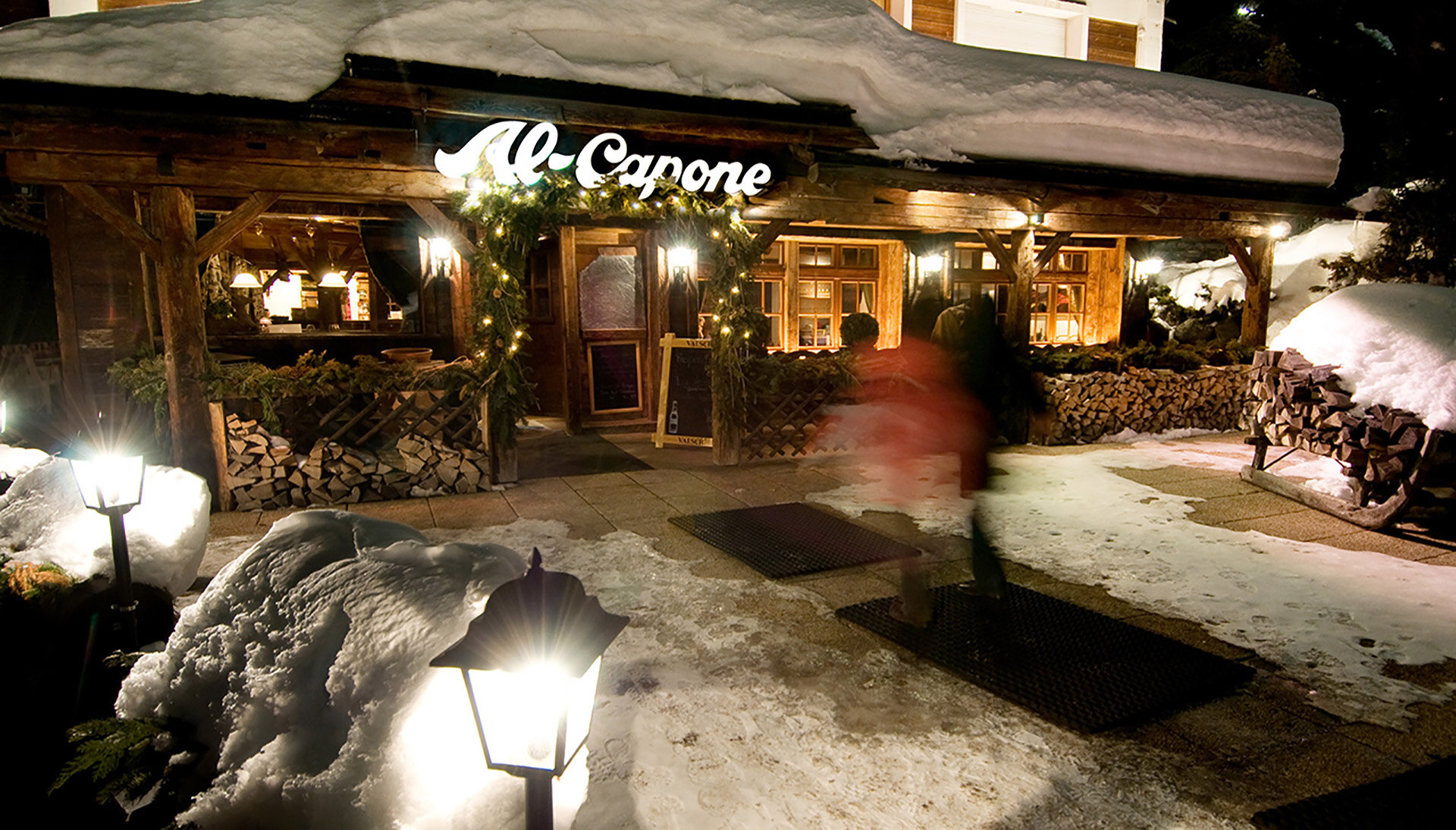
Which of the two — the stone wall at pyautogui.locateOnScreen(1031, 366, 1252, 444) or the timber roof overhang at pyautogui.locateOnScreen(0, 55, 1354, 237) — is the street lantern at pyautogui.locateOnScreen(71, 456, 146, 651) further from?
the stone wall at pyautogui.locateOnScreen(1031, 366, 1252, 444)

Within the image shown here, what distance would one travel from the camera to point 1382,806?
9.61ft

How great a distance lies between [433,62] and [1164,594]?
741cm

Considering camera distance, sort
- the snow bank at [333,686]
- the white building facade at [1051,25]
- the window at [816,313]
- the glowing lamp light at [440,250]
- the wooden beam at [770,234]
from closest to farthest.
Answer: the snow bank at [333,686]
the wooden beam at [770,234]
the glowing lamp light at [440,250]
the white building facade at [1051,25]
the window at [816,313]

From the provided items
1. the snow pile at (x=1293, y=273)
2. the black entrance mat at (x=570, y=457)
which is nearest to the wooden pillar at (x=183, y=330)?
the black entrance mat at (x=570, y=457)

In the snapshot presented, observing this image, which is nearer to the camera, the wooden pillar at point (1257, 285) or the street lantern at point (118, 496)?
the street lantern at point (118, 496)

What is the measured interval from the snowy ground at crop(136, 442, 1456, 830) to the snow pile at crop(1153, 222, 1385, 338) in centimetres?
1297

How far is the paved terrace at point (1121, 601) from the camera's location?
3242 mm

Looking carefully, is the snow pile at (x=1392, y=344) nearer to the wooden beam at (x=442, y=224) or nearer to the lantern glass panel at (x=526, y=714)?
the lantern glass panel at (x=526, y=714)

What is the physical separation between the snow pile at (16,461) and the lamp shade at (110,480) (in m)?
2.24

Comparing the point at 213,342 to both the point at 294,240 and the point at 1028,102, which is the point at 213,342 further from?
the point at 1028,102


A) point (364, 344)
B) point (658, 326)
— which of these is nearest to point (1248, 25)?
point (658, 326)

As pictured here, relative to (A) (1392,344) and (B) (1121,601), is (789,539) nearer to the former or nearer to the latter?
(B) (1121,601)

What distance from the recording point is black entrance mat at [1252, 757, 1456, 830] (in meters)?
2.83

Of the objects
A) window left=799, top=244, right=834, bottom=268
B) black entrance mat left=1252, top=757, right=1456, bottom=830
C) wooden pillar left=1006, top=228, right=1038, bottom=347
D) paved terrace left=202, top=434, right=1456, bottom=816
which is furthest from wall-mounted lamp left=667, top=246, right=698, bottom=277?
black entrance mat left=1252, top=757, right=1456, bottom=830
